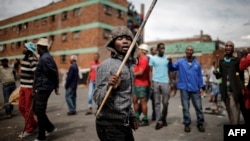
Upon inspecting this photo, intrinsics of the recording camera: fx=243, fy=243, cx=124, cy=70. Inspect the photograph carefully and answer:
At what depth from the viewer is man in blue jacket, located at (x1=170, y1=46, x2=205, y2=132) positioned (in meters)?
5.97

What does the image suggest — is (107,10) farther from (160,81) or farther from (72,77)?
(160,81)

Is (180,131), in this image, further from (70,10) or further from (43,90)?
(70,10)

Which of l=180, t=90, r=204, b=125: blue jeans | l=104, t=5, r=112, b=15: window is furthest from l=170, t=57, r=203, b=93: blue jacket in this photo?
l=104, t=5, r=112, b=15: window

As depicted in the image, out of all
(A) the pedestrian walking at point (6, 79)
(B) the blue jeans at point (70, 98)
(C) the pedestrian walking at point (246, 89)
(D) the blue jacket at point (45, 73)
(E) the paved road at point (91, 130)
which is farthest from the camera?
(B) the blue jeans at point (70, 98)

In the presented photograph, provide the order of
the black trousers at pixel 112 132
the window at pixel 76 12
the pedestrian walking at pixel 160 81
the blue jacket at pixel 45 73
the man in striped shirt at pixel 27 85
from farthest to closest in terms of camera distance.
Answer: the window at pixel 76 12
the pedestrian walking at pixel 160 81
the man in striped shirt at pixel 27 85
the blue jacket at pixel 45 73
the black trousers at pixel 112 132

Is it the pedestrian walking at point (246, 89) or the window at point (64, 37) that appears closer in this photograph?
the pedestrian walking at point (246, 89)

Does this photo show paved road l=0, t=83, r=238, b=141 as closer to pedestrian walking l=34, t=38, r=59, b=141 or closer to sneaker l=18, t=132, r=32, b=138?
sneaker l=18, t=132, r=32, b=138

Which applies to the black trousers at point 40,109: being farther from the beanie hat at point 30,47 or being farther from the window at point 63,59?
the window at point 63,59

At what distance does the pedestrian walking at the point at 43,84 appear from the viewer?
190 inches

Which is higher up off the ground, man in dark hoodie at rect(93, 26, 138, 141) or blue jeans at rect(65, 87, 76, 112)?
man in dark hoodie at rect(93, 26, 138, 141)

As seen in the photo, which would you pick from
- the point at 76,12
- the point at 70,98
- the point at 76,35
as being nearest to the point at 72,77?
the point at 70,98

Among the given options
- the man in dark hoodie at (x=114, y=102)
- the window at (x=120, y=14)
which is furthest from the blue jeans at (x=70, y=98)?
the window at (x=120, y=14)

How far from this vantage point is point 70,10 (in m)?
31.9

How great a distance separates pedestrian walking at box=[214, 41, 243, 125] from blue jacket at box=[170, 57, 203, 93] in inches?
29.9
